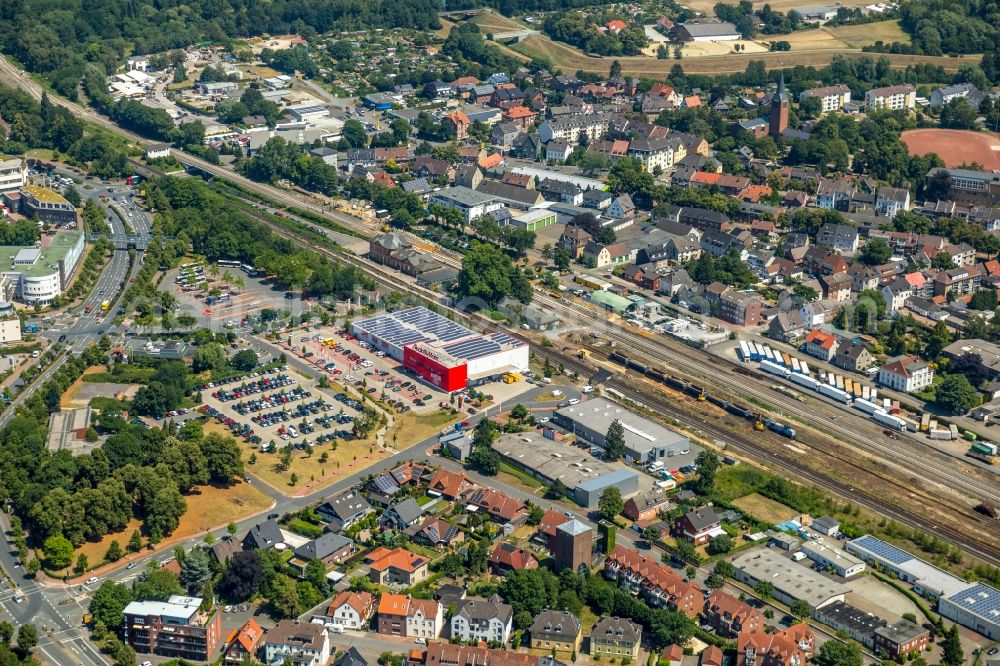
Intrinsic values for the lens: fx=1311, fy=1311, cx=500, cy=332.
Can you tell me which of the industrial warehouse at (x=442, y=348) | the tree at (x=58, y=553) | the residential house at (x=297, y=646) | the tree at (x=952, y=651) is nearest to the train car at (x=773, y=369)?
the industrial warehouse at (x=442, y=348)

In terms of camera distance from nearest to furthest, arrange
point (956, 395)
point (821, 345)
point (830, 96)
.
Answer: point (956, 395)
point (821, 345)
point (830, 96)

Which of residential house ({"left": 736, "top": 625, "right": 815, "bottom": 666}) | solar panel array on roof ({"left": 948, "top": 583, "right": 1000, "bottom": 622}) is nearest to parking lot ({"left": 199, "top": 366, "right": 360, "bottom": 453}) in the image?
residential house ({"left": 736, "top": 625, "right": 815, "bottom": 666})

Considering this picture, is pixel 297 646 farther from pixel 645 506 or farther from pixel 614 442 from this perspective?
pixel 614 442

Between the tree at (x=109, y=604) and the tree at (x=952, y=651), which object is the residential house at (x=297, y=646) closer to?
the tree at (x=109, y=604)

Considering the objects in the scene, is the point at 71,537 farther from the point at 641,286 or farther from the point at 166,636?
the point at 641,286

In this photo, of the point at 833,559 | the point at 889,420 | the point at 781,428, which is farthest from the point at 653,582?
the point at 889,420

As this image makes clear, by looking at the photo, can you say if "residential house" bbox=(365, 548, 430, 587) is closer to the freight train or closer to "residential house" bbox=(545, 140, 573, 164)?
the freight train
